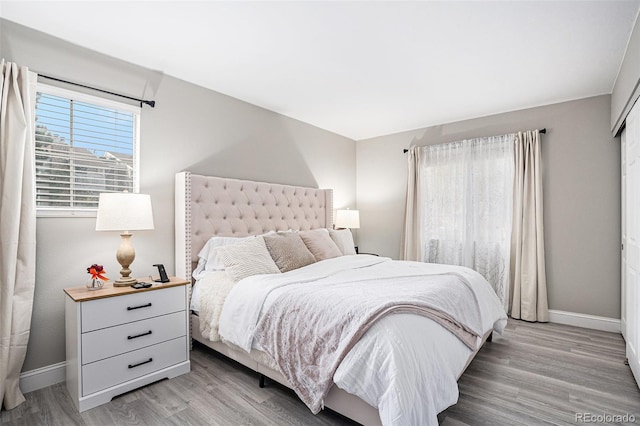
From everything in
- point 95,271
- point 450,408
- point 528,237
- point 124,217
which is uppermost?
point 124,217

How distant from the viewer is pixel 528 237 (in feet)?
12.4

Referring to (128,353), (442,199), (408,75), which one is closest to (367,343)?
(128,353)

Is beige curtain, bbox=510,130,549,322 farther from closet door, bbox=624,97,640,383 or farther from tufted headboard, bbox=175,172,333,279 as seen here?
tufted headboard, bbox=175,172,333,279

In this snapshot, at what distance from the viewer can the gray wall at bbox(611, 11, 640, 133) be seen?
2.13 m

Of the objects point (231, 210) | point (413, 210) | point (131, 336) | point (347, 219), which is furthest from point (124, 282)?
point (413, 210)

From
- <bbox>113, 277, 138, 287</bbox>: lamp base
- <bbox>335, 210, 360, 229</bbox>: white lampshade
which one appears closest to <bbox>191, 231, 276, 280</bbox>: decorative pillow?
<bbox>113, 277, 138, 287</bbox>: lamp base

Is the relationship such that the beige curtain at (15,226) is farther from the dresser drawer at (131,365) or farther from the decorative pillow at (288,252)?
the decorative pillow at (288,252)

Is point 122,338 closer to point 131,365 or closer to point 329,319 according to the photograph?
point 131,365

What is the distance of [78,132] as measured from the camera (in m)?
2.50

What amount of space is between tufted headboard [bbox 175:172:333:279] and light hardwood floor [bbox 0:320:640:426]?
971mm

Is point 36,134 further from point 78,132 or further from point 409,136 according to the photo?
point 409,136

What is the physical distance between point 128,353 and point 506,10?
10.9 ft

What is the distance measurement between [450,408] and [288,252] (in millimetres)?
1676

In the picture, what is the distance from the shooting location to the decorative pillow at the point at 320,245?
3.32 metres
